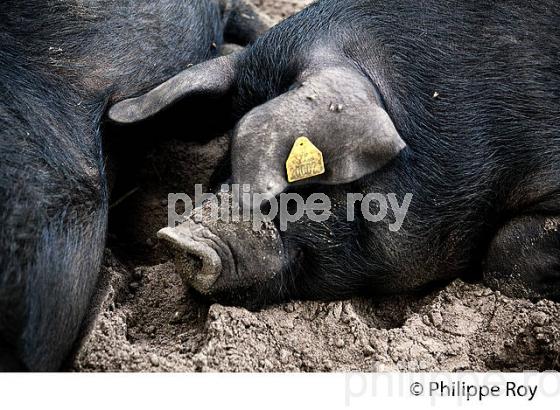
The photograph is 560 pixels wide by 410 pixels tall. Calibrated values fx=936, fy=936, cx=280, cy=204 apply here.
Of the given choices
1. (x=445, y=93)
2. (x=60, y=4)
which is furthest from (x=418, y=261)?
(x=60, y=4)

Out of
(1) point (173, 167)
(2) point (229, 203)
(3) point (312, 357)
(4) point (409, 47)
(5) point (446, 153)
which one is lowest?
(1) point (173, 167)

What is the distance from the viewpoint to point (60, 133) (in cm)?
241

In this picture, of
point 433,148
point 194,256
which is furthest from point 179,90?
point 433,148

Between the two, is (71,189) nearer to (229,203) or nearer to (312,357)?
(229,203)

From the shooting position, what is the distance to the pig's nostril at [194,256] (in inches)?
87.5

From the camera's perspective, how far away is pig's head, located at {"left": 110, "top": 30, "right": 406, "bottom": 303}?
84.5 inches

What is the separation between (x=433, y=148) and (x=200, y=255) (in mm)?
652

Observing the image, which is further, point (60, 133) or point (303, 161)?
point (60, 133)

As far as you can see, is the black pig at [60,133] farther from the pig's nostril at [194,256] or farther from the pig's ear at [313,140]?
the pig's ear at [313,140]

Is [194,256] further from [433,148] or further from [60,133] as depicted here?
[433,148]

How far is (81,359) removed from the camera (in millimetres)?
2160

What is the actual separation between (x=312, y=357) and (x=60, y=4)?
1200 millimetres

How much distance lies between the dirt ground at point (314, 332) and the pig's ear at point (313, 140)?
37 cm

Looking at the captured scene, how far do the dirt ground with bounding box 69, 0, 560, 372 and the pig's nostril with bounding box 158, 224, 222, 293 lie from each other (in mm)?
76
